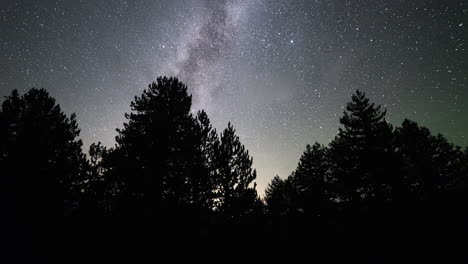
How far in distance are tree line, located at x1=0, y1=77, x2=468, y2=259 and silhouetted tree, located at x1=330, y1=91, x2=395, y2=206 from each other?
3.3 inches

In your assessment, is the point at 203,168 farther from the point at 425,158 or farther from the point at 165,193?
the point at 425,158

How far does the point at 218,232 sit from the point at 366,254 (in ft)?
23.1

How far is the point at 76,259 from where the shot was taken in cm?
900

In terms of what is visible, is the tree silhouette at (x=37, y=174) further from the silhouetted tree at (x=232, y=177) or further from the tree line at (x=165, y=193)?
the silhouetted tree at (x=232, y=177)

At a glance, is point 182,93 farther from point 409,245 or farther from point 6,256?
point 409,245

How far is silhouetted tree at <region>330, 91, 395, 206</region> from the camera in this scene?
A: 62.3 ft

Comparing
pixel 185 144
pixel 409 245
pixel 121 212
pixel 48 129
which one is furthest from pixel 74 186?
pixel 409 245

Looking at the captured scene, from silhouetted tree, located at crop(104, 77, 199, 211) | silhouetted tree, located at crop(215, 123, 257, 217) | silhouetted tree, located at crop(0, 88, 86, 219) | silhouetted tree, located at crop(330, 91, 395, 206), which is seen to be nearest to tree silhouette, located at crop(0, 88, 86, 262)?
silhouetted tree, located at crop(0, 88, 86, 219)

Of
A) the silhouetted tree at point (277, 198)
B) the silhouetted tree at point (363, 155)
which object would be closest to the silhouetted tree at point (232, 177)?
the silhouetted tree at point (363, 155)

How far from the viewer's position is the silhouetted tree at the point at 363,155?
62.3ft

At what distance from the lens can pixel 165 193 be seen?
1327 cm

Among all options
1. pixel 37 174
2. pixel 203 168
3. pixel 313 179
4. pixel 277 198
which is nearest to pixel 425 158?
pixel 313 179

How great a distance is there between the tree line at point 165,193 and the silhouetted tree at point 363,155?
8 cm

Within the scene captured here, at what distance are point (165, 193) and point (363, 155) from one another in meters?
15.8
